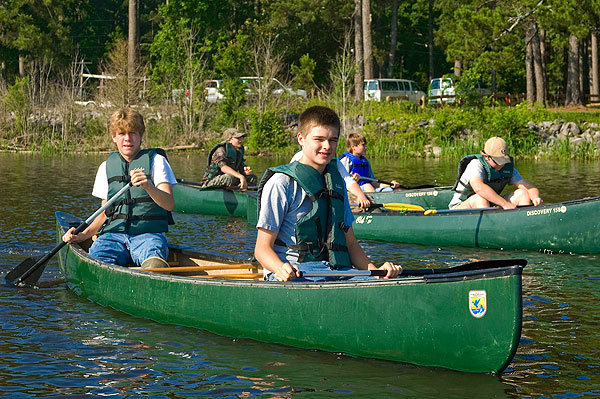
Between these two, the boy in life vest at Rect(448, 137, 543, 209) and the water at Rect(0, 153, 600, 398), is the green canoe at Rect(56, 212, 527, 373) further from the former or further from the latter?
the boy in life vest at Rect(448, 137, 543, 209)

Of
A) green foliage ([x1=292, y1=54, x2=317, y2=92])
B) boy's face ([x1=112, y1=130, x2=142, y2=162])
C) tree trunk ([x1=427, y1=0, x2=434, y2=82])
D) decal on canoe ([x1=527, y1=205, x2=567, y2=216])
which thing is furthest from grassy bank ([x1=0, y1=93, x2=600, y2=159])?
boy's face ([x1=112, y1=130, x2=142, y2=162])

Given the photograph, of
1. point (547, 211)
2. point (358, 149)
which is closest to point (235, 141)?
point (358, 149)

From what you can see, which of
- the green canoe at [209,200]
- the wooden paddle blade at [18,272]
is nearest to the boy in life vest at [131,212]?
the wooden paddle blade at [18,272]

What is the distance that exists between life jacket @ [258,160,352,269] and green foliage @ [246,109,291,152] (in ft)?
79.6

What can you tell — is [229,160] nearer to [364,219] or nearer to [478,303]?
[364,219]

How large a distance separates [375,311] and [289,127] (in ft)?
88.6

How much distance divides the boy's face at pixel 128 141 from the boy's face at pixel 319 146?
191 centimetres

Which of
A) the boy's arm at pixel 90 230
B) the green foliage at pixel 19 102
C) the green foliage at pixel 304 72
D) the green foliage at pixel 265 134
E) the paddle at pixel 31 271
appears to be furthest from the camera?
the green foliage at pixel 304 72

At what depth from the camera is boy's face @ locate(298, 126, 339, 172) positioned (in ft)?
18.0

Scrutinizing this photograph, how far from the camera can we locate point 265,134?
99.8 feet

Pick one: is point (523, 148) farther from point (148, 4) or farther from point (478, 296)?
point (148, 4)

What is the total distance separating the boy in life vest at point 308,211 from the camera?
559cm

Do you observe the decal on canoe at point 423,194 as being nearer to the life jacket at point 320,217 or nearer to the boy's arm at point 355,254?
the boy's arm at point 355,254

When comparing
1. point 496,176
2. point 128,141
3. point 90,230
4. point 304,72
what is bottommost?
point 90,230
